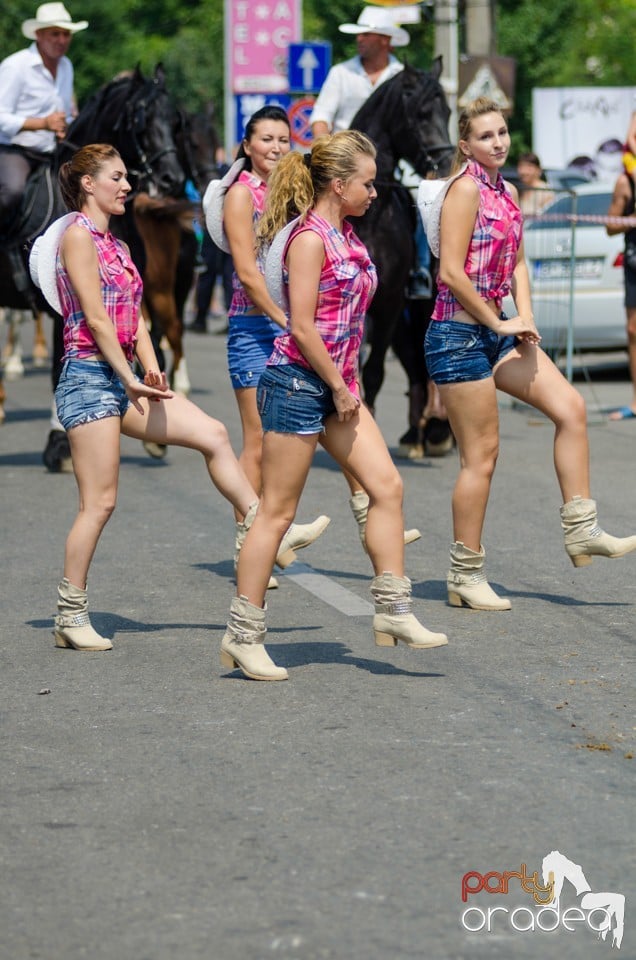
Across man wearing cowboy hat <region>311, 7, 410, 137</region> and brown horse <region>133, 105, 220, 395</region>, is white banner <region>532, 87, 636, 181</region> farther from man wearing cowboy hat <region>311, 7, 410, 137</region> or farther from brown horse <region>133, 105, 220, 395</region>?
man wearing cowboy hat <region>311, 7, 410, 137</region>

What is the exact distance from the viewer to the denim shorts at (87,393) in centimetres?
692

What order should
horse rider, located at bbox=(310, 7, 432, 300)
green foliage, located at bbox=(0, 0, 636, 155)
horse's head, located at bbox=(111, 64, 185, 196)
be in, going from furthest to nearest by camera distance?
1. green foliage, located at bbox=(0, 0, 636, 155)
2. horse rider, located at bbox=(310, 7, 432, 300)
3. horse's head, located at bbox=(111, 64, 185, 196)

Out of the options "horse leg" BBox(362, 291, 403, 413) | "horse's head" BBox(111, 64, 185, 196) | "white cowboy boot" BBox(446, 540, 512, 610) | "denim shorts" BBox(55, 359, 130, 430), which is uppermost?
"horse's head" BBox(111, 64, 185, 196)

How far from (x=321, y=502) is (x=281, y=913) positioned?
6.39 m

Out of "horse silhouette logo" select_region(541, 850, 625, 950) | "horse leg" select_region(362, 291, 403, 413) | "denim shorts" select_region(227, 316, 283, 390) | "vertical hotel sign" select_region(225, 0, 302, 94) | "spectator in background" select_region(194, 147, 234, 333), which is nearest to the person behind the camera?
"horse silhouette logo" select_region(541, 850, 625, 950)

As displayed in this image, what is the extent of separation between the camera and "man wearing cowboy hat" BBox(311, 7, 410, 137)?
1220 cm

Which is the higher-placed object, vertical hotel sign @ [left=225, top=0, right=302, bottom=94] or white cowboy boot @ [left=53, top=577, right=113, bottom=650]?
vertical hotel sign @ [left=225, top=0, right=302, bottom=94]

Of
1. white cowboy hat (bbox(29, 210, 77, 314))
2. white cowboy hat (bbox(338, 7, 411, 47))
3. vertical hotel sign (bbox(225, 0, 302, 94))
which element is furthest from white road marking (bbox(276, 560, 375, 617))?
vertical hotel sign (bbox(225, 0, 302, 94))

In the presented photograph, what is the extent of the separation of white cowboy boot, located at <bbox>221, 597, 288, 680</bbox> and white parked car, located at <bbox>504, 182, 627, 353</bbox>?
9.54 m

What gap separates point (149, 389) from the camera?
679 centimetres

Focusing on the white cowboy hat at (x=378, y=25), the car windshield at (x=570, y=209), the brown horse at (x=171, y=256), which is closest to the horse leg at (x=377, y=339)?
the white cowboy hat at (x=378, y=25)

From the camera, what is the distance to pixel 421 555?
8.98 metres

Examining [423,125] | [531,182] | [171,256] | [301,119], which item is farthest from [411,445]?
[301,119]

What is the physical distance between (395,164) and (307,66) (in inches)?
532
